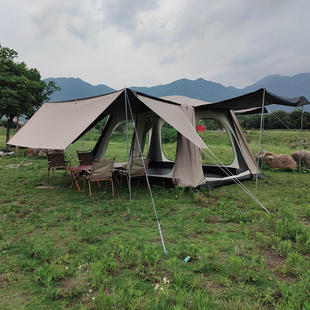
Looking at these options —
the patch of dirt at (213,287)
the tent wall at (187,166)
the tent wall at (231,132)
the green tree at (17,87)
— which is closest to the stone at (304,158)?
the tent wall at (231,132)

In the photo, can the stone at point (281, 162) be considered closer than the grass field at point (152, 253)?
No

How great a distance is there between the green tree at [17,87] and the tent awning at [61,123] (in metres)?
6.41

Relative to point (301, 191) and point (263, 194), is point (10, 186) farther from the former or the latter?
point (301, 191)

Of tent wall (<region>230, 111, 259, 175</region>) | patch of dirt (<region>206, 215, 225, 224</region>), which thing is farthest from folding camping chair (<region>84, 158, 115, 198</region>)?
tent wall (<region>230, 111, 259, 175</region>)

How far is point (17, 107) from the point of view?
38.2ft

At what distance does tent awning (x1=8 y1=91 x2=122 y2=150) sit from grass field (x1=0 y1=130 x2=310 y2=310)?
3.88 ft

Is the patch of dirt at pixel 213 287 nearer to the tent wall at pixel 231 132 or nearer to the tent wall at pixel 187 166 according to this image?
the tent wall at pixel 187 166

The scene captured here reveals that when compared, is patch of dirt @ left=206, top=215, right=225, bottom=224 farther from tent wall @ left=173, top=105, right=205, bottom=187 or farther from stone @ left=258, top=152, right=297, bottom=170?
stone @ left=258, top=152, right=297, bottom=170

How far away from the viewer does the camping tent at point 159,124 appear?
16.1ft

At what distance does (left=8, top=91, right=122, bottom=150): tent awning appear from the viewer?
463cm

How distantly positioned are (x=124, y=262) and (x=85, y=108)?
3.66 m

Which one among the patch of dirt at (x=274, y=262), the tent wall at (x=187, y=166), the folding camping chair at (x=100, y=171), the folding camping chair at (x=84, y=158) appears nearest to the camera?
the patch of dirt at (x=274, y=262)

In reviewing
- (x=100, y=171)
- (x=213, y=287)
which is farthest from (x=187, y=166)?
(x=213, y=287)

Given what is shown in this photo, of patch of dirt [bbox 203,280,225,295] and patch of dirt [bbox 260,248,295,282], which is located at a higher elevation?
patch of dirt [bbox 203,280,225,295]
